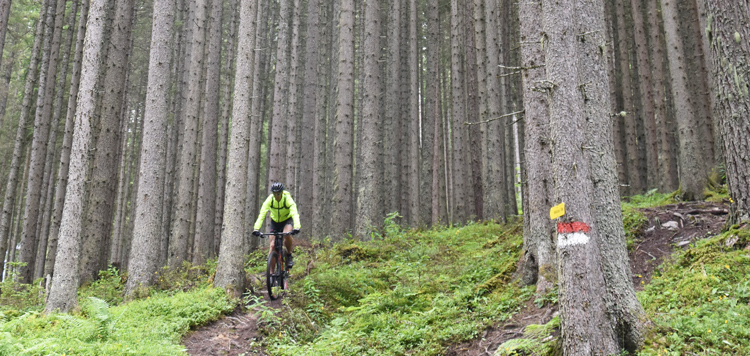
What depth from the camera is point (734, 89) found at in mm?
6766

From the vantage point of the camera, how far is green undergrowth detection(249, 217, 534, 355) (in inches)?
276

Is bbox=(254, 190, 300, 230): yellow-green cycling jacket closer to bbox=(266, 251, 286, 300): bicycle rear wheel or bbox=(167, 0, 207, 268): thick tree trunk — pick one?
bbox=(266, 251, 286, 300): bicycle rear wheel

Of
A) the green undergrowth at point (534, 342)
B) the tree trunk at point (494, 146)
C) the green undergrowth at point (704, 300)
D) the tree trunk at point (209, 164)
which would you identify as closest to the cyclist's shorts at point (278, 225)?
the green undergrowth at point (534, 342)

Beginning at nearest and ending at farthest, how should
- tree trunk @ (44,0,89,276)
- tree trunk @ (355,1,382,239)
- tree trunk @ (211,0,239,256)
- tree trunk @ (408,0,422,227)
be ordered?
tree trunk @ (355,1,382,239) < tree trunk @ (44,0,89,276) < tree trunk @ (211,0,239,256) < tree trunk @ (408,0,422,227)

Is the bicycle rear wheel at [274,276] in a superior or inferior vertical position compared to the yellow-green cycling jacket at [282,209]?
inferior

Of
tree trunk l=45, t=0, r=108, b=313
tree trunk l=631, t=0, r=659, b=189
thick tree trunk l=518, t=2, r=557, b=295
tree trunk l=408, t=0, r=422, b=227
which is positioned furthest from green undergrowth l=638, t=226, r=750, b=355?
tree trunk l=408, t=0, r=422, b=227

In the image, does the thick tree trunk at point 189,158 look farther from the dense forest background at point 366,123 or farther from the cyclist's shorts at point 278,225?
the cyclist's shorts at point 278,225

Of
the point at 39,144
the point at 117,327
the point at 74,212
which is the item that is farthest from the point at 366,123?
the point at 39,144

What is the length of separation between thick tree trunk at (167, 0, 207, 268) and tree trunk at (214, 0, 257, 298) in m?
4.68

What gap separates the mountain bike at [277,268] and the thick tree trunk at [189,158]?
5.44 metres

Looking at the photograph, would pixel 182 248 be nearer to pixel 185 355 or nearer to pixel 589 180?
pixel 185 355

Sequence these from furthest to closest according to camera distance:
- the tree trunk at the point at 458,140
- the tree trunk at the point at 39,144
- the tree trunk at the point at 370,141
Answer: the tree trunk at the point at 458,140
the tree trunk at the point at 39,144
the tree trunk at the point at 370,141

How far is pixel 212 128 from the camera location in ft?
57.1

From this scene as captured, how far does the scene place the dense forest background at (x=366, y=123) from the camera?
5.83m
